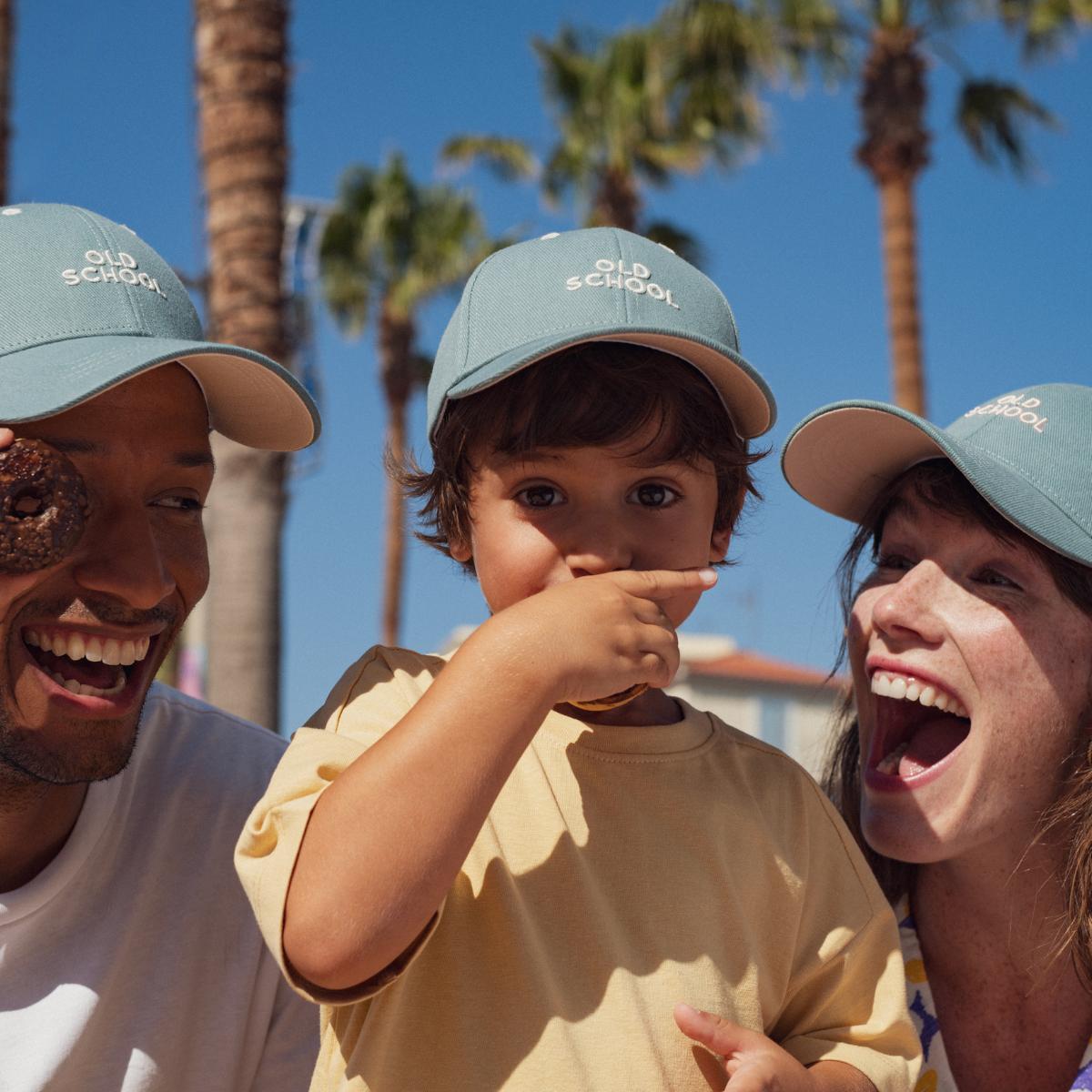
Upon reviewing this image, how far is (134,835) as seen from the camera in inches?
120

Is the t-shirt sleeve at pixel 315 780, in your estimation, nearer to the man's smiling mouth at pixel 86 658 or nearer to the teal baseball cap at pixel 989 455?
the man's smiling mouth at pixel 86 658

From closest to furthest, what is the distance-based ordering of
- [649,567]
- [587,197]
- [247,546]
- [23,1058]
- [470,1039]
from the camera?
[470,1039] → [649,567] → [23,1058] → [247,546] → [587,197]

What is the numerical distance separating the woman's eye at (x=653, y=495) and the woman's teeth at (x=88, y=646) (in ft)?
3.40

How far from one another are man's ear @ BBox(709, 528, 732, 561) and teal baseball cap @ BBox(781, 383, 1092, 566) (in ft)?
1.56

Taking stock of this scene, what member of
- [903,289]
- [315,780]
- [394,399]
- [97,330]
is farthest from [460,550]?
[394,399]

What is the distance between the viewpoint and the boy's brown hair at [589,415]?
252 cm

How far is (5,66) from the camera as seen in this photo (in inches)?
320

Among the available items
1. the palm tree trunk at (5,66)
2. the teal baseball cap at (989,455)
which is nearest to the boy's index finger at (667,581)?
the teal baseball cap at (989,455)

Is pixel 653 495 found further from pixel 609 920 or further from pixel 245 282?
pixel 245 282

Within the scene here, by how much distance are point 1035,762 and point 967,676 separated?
Answer: 0.26 metres

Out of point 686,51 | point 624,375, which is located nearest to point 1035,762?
A: point 624,375

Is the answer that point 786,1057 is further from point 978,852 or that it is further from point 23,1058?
point 23,1058

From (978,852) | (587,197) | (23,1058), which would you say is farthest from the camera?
(587,197)

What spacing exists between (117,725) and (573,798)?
0.94 metres
